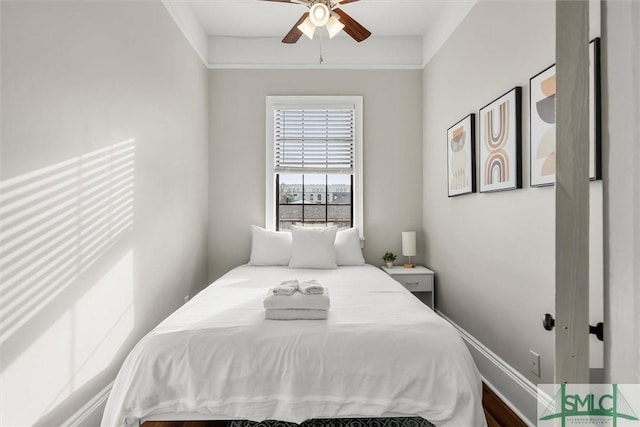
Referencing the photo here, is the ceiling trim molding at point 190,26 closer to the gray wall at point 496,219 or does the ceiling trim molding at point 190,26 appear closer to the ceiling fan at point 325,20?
the ceiling fan at point 325,20

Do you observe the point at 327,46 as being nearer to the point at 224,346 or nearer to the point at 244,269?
the point at 244,269

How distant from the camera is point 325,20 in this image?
2344 millimetres

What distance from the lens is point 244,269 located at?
11.0 feet

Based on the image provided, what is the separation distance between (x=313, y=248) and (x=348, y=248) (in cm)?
39

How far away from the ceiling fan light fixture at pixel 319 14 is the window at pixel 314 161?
161 cm

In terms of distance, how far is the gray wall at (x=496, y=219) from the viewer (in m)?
1.91

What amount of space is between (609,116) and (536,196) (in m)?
1.50

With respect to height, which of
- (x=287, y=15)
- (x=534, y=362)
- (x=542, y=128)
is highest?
(x=287, y=15)

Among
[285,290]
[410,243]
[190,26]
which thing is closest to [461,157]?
[410,243]

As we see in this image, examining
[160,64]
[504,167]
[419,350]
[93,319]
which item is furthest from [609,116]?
[160,64]

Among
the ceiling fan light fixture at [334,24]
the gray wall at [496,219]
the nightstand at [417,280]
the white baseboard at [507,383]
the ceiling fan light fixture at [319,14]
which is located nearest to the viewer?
the gray wall at [496,219]

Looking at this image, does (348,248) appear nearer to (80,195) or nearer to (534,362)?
(534,362)

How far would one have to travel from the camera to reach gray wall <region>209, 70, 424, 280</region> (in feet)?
13.0

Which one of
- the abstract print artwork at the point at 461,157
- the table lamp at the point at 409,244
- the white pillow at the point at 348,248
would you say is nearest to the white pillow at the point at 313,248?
the white pillow at the point at 348,248
